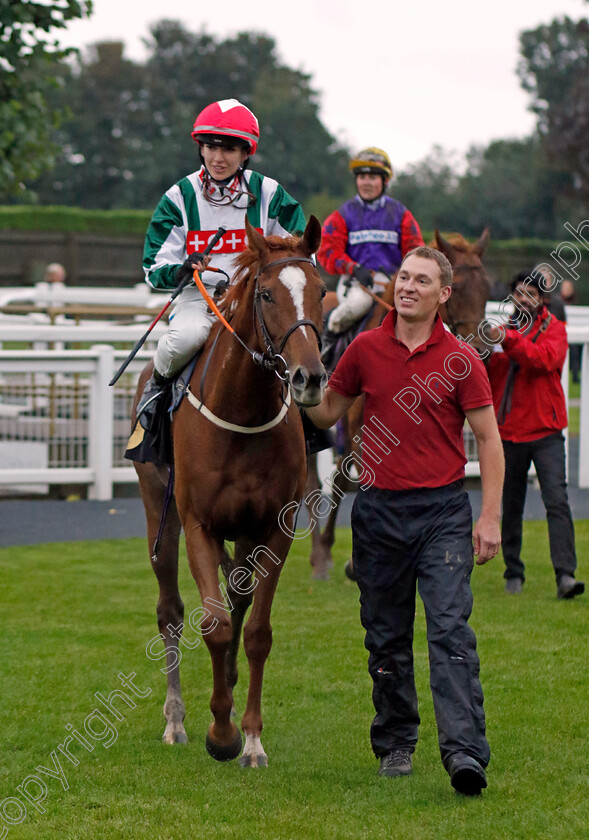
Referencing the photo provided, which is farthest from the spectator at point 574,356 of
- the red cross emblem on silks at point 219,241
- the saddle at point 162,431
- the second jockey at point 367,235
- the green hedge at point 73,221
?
the green hedge at point 73,221

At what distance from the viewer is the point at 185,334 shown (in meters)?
4.58

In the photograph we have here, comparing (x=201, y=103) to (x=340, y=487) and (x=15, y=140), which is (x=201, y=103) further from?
(x=340, y=487)

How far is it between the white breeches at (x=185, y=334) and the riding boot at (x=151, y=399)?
7 cm

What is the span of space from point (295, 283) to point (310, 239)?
0.85ft

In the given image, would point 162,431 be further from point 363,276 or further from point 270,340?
point 363,276

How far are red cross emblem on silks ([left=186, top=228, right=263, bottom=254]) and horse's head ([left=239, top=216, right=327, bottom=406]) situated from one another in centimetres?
63

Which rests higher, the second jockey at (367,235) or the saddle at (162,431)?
the second jockey at (367,235)

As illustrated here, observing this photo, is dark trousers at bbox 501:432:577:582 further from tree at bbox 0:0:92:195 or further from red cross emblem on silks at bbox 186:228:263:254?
tree at bbox 0:0:92:195

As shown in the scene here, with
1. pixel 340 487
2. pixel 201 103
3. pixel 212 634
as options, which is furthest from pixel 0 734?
pixel 201 103

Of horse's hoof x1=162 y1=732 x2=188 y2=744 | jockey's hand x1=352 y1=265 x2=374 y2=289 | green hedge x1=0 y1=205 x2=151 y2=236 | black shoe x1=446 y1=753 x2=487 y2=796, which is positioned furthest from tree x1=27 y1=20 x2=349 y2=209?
black shoe x1=446 y1=753 x2=487 y2=796

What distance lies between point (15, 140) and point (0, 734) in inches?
328

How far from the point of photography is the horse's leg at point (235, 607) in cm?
470

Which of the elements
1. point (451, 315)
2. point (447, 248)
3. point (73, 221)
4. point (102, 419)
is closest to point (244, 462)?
point (451, 315)

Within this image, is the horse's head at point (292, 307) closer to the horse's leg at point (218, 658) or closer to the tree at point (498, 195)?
the horse's leg at point (218, 658)
